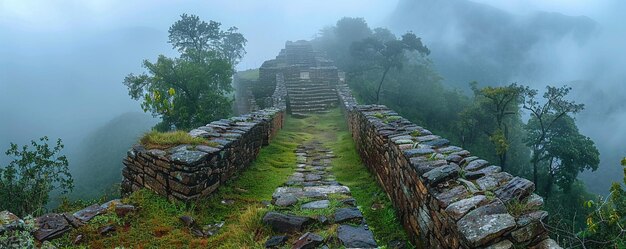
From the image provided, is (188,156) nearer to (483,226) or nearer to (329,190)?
(329,190)

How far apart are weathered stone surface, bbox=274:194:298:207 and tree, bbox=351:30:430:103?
27207 millimetres

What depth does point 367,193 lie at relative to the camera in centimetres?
788

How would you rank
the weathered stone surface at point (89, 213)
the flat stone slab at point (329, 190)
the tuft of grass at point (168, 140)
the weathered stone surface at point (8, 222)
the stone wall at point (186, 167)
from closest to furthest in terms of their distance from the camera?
the weathered stone surface at point (8, 222) < the weathered stone surface at point (89, 213) < the flat stone slab at point (329, 190) < the stone wall at point (186, 167) < the tuft of grass at point (168, 140)

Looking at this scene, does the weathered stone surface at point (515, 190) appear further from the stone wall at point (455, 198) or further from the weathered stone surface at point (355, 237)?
the weathered stone surface at point (355, 237)

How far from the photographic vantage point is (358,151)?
11422mm

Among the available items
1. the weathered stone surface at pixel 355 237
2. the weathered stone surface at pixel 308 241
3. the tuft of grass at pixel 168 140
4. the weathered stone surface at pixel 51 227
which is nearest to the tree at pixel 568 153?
the tuft of grass at pixel 168 140

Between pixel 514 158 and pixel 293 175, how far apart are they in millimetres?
35815

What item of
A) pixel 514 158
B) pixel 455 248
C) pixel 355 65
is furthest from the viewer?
pixel 514 158

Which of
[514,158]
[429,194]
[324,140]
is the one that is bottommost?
[514,158]

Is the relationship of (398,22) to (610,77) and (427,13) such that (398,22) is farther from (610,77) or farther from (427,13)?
(610,77)

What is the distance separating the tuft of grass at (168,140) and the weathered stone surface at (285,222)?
9.48ft

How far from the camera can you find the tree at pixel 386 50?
32.8m

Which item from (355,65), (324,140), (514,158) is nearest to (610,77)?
(514,158)

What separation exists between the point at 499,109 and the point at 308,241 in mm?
29990
